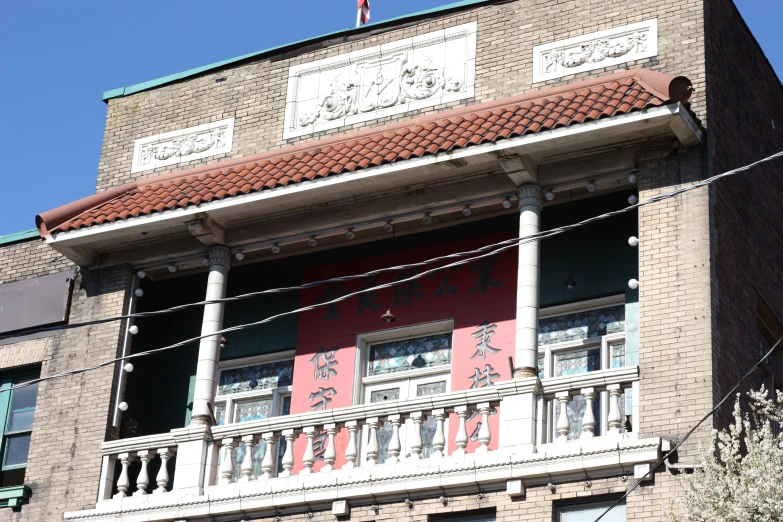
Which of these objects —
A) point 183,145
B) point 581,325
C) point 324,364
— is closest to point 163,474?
point 324,364

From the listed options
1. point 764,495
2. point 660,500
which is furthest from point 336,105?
point 764,495

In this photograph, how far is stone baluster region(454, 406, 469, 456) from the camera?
720 inches

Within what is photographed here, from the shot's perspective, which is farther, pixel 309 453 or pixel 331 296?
pixel 331 296

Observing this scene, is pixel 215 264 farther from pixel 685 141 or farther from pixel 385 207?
pixel 685 141

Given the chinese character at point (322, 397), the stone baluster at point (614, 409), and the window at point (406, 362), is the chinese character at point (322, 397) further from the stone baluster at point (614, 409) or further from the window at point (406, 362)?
the stone baluster at point (614, 409)

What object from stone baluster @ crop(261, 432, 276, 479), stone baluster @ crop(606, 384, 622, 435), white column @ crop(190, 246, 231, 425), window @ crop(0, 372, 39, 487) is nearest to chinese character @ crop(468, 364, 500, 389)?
stone baluster @ crop(261, 432, 276, 479)

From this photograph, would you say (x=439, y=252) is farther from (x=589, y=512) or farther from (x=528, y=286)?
(x=589, y=512)

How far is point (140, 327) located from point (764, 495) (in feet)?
34.9

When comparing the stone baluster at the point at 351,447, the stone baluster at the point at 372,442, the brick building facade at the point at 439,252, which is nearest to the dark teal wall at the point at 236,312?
the brick building facade at the point at 439,252

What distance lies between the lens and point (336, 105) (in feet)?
73.2

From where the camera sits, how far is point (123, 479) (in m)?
20.3

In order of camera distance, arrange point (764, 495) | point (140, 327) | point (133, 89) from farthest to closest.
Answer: point (133, 89) → point (140, 327) → point (764, 495)

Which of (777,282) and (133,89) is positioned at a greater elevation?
(133,89)

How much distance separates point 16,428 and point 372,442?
6542mm
